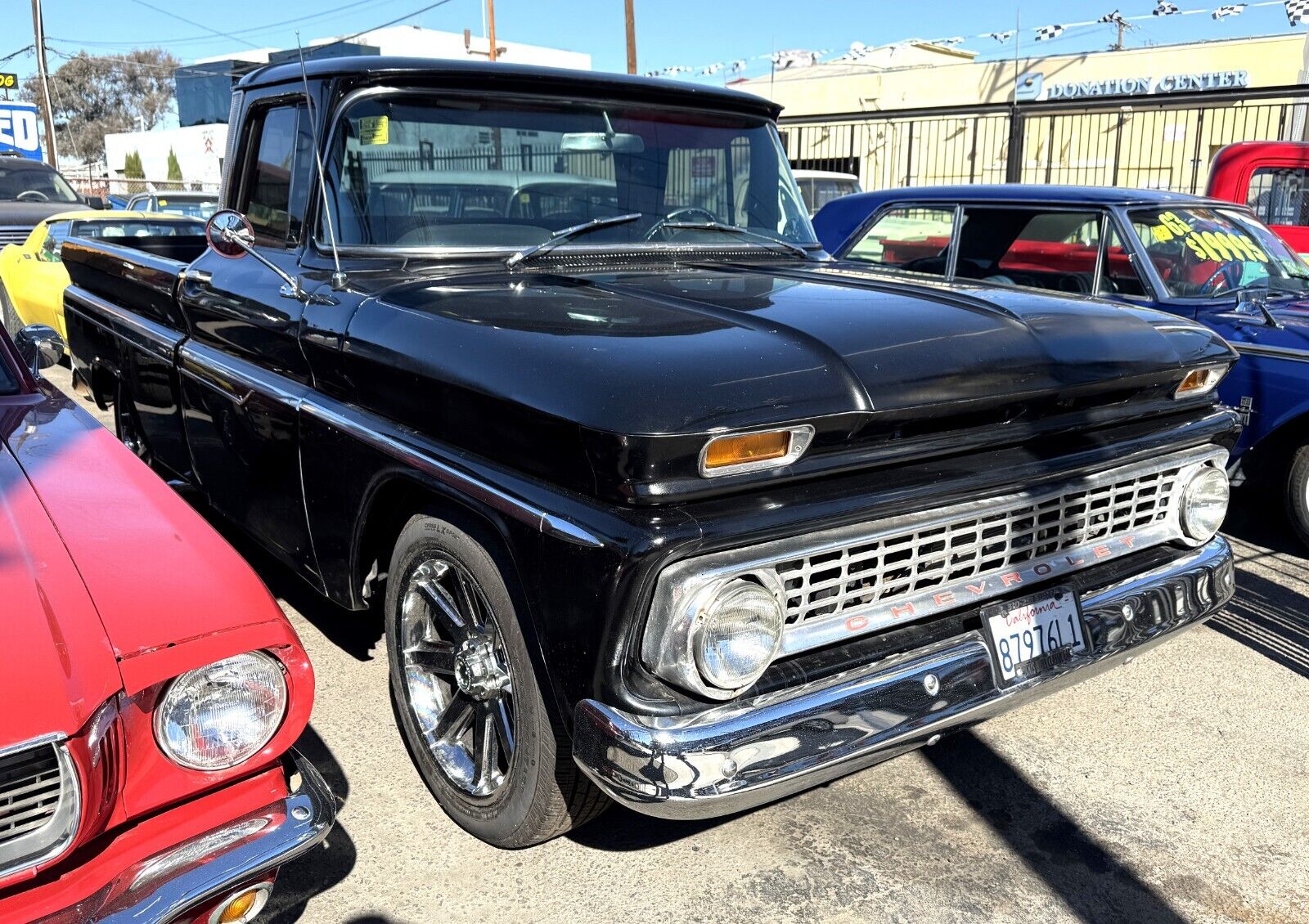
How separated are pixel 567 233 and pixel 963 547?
5.21 ft

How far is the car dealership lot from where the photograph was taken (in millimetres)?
2529

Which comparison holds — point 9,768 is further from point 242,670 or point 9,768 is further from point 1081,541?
point 1081,541

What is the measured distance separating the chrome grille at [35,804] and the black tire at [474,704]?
0.92 metres

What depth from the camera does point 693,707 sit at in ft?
7.03

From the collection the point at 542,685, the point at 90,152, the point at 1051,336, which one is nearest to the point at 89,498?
the point at 542,685

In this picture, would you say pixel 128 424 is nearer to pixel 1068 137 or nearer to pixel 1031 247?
pixel 1031 247

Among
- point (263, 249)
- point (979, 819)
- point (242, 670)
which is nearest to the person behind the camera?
point (242, 670)

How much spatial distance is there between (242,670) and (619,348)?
3.19ft

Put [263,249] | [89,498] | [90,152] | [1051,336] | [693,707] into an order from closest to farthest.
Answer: [693,707] < [89,498] < [1051,336] < [263,249] < [90,152]

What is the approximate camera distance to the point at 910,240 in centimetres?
646

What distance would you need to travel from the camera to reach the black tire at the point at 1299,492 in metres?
4.88

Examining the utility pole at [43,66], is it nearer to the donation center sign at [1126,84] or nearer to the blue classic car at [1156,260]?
the donation center sign at [1126,84]

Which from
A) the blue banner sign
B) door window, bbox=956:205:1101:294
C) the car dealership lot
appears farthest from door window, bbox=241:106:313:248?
the blue banner sign

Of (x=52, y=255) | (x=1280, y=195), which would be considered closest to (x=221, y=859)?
(x=52, y=255)
